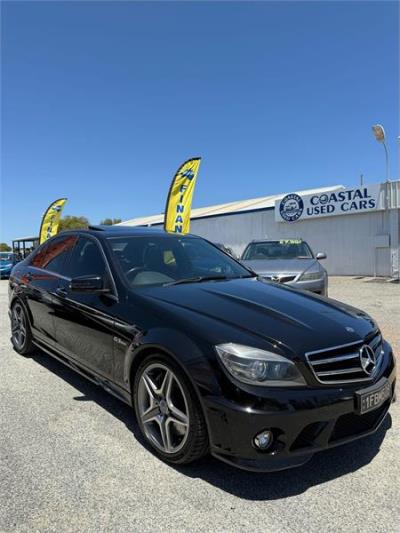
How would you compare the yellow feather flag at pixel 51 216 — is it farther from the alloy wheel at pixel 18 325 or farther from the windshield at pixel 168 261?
the windshield at pixel 168 261

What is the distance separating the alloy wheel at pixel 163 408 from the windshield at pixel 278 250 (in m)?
6.83

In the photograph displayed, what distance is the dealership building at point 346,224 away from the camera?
690 inches

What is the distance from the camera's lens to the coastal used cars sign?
18000 millimetres

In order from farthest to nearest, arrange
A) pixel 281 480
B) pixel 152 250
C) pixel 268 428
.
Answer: pixel 152 250
pixel 281 480
pixel 268 428

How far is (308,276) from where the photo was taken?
8195 millimetres

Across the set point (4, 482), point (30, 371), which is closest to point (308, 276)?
point (30, 371)

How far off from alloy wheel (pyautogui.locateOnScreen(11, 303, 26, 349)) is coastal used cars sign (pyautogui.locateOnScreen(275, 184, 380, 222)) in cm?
1546

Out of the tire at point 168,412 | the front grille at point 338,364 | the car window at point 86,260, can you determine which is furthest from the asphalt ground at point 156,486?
the car window at point 86,260

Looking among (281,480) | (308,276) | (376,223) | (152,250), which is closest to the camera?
(281,480)

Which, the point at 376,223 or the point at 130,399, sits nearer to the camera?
the point at 130,399

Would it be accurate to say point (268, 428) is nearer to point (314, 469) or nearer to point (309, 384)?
point (309, 384)

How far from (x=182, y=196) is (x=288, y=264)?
382 inches

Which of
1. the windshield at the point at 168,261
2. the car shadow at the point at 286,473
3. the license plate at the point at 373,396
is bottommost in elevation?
the car shadow at the point at 286,473

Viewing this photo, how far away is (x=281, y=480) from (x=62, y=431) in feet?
5.72
